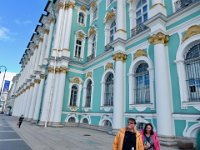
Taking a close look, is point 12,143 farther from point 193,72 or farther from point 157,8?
point 157,8

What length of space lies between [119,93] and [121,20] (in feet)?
21.5

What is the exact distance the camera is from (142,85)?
12.1 meters

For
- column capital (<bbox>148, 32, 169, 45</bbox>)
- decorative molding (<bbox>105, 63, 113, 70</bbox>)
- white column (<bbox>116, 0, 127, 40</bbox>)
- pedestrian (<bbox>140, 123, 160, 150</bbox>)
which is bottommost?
pedestrian (<bbox>140, 123, 160, 150</bbox>)

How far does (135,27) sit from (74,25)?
11.1m

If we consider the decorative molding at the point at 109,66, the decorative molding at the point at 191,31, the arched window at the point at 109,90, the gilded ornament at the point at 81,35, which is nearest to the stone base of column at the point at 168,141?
the decorative molding at the point at 191,31

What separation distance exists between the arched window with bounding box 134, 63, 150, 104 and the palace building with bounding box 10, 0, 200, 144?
0.24ft

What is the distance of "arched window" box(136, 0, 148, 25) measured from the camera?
1370cm

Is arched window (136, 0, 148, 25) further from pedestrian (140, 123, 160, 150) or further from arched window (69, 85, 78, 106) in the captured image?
pedestrian (140, 123, 160, 150)

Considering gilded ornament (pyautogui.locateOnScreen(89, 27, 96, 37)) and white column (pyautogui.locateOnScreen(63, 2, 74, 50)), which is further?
gilded ornament (pyautogui.locateOnScreen(89, 27, 96, 37))

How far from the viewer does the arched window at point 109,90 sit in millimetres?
15367

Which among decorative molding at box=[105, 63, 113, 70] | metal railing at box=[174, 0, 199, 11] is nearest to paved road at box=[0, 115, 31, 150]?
decorative molding at box=[105, 63, 113, 70]

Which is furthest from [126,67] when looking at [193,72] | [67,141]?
[67,141]

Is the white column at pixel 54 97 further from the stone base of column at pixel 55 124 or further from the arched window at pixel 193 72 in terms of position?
the arched window at pixel 193 72

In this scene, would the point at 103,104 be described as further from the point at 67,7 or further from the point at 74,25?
the point at 67,7
